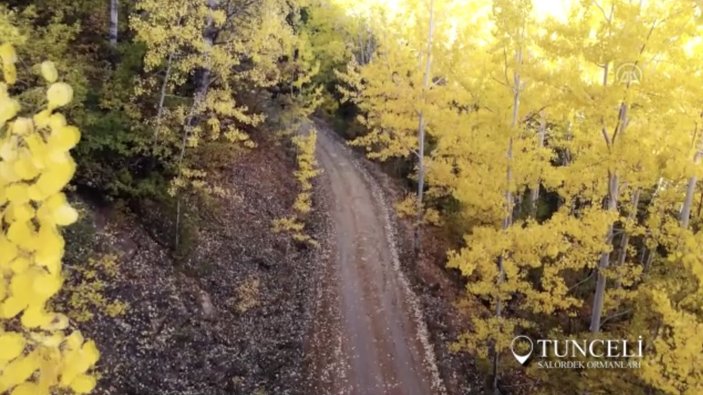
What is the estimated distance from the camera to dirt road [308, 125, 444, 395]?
12.7 metres

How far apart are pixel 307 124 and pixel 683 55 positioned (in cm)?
2347

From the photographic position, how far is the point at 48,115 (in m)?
Result: 1.48

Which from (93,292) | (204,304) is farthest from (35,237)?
(204,304)

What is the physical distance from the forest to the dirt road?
0.22ft

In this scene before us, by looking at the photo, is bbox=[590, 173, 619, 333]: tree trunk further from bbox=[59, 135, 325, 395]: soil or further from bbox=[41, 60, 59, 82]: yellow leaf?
bbox=[41, 60, 59, 82]: yellow leaf

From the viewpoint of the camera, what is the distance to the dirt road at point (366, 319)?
12.7m

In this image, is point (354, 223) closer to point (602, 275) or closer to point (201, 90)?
point (201, 90)

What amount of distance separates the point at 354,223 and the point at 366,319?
19.9ft

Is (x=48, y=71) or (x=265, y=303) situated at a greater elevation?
(x=48, y=71)

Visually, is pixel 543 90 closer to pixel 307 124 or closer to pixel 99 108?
pixel 99 108

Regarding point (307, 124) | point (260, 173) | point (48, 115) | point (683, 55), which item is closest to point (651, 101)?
point (683, 55)

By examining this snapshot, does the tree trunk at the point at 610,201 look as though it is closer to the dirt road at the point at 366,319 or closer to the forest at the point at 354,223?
the forest at the point at 354,223

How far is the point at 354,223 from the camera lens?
20.7 m

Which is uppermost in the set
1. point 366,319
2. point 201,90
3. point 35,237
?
point 35,237
